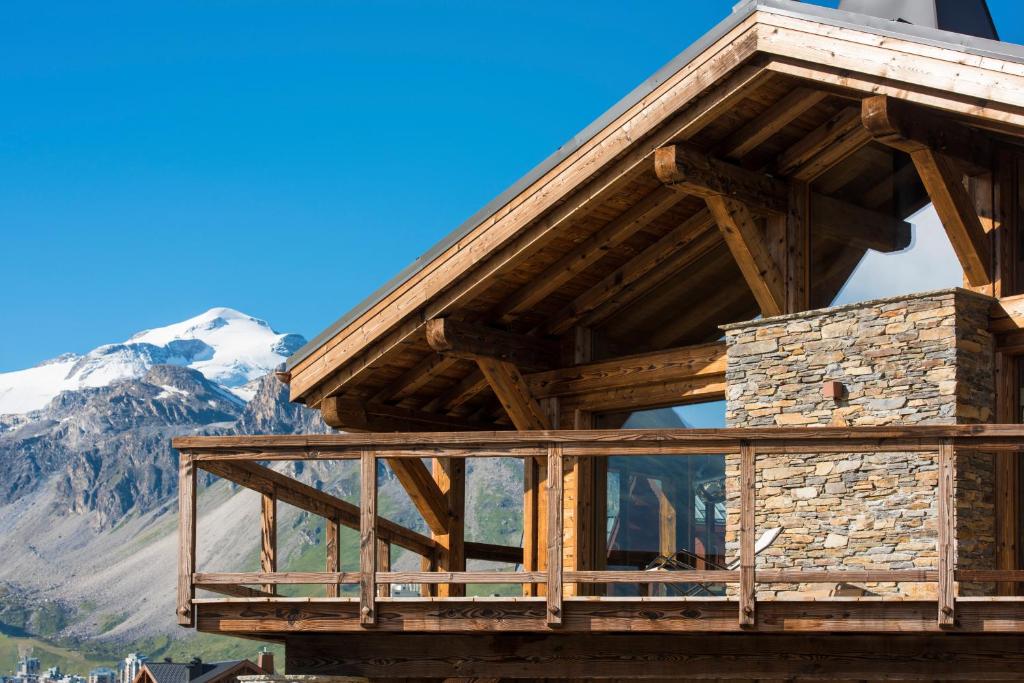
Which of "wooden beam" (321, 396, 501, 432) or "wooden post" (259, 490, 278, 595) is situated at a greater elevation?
"wooden beam" (321, 396, 501, 432)

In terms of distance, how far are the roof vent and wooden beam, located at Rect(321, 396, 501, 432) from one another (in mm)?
5638

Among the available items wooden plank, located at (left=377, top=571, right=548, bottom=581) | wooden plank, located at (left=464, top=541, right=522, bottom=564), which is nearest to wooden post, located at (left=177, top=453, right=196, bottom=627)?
wooden plank, located at (left=377, top=571, right=548, bottom=581)

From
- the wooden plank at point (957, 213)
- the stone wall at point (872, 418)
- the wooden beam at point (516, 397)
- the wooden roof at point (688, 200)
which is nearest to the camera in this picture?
the wooden roof at point (688, 200)

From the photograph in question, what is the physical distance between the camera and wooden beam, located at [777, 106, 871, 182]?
1231 centimetres

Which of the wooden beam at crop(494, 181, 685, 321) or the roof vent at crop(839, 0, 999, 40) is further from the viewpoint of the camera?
the roof vent at crop(839, 0, 999, 40)

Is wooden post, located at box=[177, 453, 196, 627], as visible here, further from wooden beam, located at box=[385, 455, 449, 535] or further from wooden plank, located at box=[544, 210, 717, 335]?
wooden plank, located at box=[544, 210, 717, 335]

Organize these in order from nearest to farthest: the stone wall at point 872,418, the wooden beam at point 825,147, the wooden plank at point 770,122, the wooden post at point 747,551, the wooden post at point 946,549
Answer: the wooden post at point 946,549 < the wooden post at point 747,551 < the stone wall at point 872,418 < the wooden plank at point 770,122 < the wooden beam at point 825,147

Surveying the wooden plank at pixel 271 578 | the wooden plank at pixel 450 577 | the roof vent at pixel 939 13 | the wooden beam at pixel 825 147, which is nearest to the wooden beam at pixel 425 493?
the wooden plank at pixel 271 578

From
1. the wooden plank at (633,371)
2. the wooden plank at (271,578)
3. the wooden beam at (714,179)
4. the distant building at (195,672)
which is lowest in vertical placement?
the distant building at (195,672)

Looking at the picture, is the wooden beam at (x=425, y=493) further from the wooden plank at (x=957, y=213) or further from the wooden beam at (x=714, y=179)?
the wooden plank at (x=957, y=213)

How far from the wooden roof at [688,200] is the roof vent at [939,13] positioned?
2.84m

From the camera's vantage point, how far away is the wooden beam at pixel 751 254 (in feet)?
40.7

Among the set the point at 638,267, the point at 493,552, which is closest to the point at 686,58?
the point at 638,267

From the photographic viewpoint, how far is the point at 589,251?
13.4 meters
